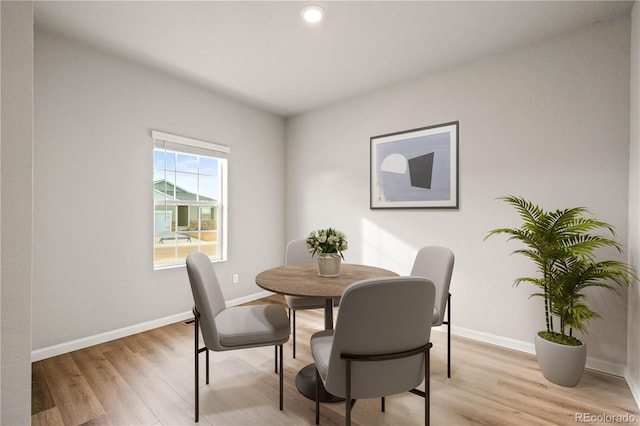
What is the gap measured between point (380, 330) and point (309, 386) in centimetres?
114

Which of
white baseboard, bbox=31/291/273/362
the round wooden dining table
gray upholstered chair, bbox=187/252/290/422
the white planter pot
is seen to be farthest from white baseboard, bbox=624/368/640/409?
white baseboard, bbox=31/291/273/362

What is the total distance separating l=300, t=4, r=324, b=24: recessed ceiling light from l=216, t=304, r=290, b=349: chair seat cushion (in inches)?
87.0

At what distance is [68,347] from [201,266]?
1760 mm

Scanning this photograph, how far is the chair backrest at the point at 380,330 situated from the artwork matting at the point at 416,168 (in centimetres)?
210

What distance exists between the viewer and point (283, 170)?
186 inches

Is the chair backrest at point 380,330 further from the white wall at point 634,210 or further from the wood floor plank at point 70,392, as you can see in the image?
the white wall at point 634,210

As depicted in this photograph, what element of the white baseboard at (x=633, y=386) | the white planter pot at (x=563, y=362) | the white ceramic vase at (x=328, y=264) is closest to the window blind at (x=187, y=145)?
the white ceramic vase at (x=328, y=264)

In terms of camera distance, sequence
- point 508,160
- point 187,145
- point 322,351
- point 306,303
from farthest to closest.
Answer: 1. point 187,145
2. point 508,160
3. point 306,303
4. point 322,351

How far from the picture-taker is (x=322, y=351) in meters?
1.54

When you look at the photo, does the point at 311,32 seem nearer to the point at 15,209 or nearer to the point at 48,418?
the point at 15,209

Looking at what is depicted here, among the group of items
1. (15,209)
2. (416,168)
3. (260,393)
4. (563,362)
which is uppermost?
(416,168)

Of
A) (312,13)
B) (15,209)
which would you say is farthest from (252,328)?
(312,13)

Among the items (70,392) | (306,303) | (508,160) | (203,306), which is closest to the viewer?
(203,306)

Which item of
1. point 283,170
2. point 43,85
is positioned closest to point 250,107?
point 283,170
